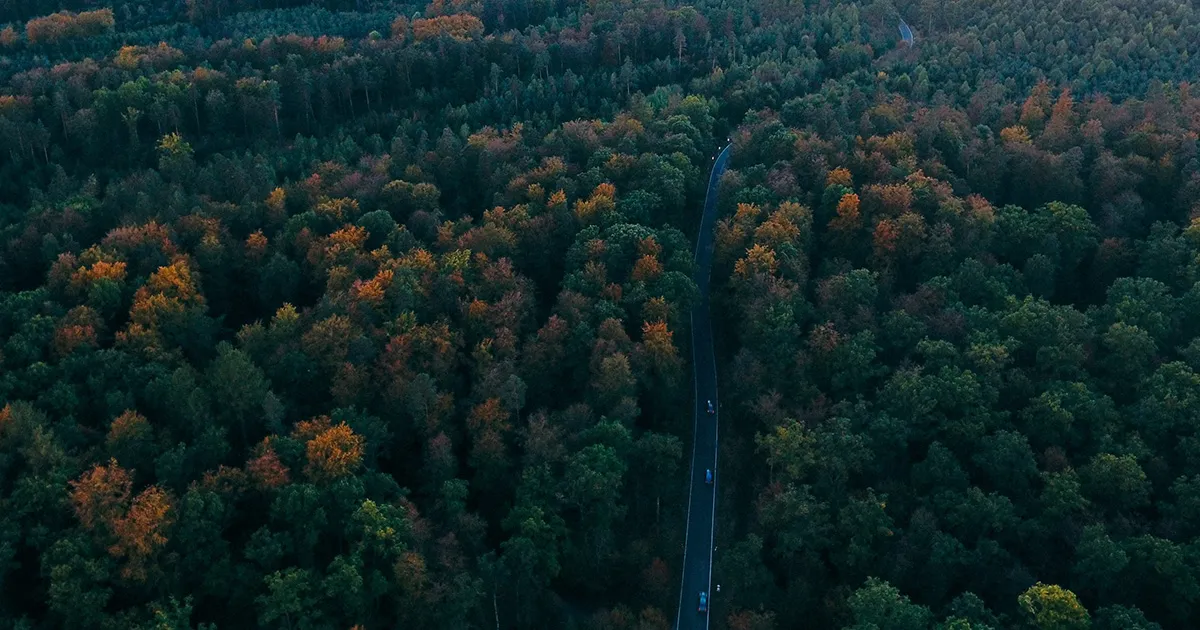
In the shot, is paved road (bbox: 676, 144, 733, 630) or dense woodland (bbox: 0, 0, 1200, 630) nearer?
dense woodland (bbox: 0, 0, 1200, 630)

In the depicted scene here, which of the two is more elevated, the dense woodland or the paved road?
the dense woodland

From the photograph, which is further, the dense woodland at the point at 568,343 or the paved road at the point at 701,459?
the paved road at the point at 701,459

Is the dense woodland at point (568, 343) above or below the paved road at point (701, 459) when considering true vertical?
above

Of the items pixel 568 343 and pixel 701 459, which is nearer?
pixel 568 343

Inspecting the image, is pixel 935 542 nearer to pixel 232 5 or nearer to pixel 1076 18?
pixel 1076 18

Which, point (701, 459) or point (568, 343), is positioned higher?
point (568, 343)
